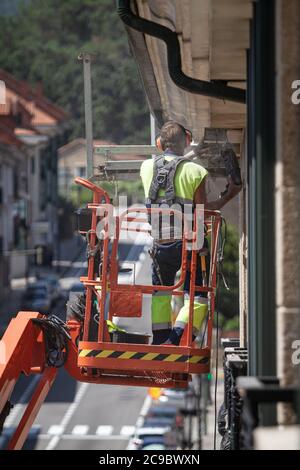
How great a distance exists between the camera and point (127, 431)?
49.4 metres

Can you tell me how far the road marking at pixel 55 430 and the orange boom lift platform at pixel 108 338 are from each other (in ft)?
132

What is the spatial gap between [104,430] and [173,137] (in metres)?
41.8

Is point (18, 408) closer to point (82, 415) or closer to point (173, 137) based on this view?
point (82, 415)

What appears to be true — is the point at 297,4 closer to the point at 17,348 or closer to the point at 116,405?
the point at 17,348

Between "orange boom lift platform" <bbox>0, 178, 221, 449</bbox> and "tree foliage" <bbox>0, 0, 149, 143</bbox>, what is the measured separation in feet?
189

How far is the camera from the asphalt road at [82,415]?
46875 mm

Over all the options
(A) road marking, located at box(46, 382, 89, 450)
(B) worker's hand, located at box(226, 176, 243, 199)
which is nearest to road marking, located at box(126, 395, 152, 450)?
(A) road marking, located at box(46, 382, 89, 450)

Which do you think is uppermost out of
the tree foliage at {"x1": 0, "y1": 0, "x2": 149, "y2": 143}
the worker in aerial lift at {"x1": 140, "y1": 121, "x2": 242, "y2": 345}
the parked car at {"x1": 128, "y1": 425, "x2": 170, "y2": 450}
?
the tree foliage at {"x1": 0, "y1": 0, "x2": 149, "y2": 143}

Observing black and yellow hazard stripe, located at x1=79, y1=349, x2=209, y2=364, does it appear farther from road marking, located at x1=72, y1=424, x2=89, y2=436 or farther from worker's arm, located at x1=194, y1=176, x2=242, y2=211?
road marking, located at x1=72, y1=424, x2=89, y2=436

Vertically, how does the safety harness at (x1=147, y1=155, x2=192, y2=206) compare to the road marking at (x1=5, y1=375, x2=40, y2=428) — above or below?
above

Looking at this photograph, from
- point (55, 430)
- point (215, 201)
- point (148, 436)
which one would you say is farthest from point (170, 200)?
point (55, 430)

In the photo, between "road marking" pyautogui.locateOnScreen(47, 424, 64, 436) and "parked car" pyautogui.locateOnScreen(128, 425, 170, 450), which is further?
"road marking" pyautogui.locateOnScreen(47, 424, 64, 436)

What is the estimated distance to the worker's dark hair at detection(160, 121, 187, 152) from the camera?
9352 mm

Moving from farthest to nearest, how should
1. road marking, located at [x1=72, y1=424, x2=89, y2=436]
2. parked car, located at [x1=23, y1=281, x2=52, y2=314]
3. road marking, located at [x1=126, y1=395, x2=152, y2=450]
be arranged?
parked car, located at [x1=23, y1=281, x2=52, y2=314] < road marking, located at [x1=126, y1=395, x2=152, y2=450] < road marking, located at [x1=72, y1=424, x2=89, y2=436]
